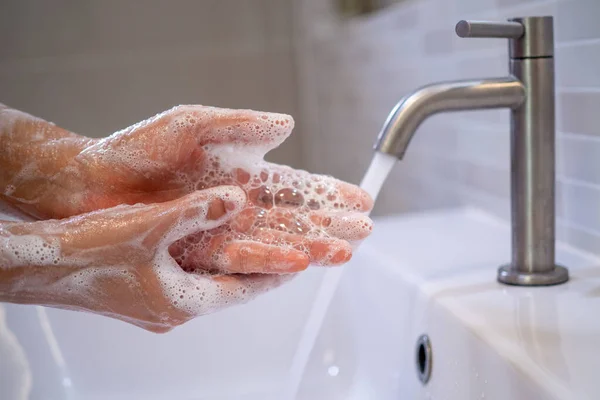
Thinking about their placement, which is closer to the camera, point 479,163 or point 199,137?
point 199,137

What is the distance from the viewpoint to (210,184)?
562 mm

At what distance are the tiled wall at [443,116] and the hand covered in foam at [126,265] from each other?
363 millimetres

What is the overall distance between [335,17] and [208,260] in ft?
3.62

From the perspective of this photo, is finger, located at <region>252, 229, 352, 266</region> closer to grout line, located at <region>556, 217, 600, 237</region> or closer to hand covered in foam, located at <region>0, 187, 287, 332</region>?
hand covered in foam, located at <region>0, 187, 287, 332</region>

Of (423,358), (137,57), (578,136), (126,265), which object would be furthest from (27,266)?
(137,57)

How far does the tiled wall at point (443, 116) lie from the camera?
66 cm

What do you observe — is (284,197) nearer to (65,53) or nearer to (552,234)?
(552,234)

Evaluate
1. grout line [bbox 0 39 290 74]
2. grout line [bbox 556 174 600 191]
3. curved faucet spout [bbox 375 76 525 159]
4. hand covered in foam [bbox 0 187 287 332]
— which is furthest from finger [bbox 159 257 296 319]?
grout line [bbox 0 39 290 74]

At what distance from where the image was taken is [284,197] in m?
0.57

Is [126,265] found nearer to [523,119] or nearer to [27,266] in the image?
[27,266]

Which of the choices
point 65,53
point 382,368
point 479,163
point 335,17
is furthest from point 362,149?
point 65,53

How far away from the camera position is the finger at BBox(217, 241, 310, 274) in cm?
47

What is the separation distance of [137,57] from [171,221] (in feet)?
4.57

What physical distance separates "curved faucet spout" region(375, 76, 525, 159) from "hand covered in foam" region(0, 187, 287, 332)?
167mm
